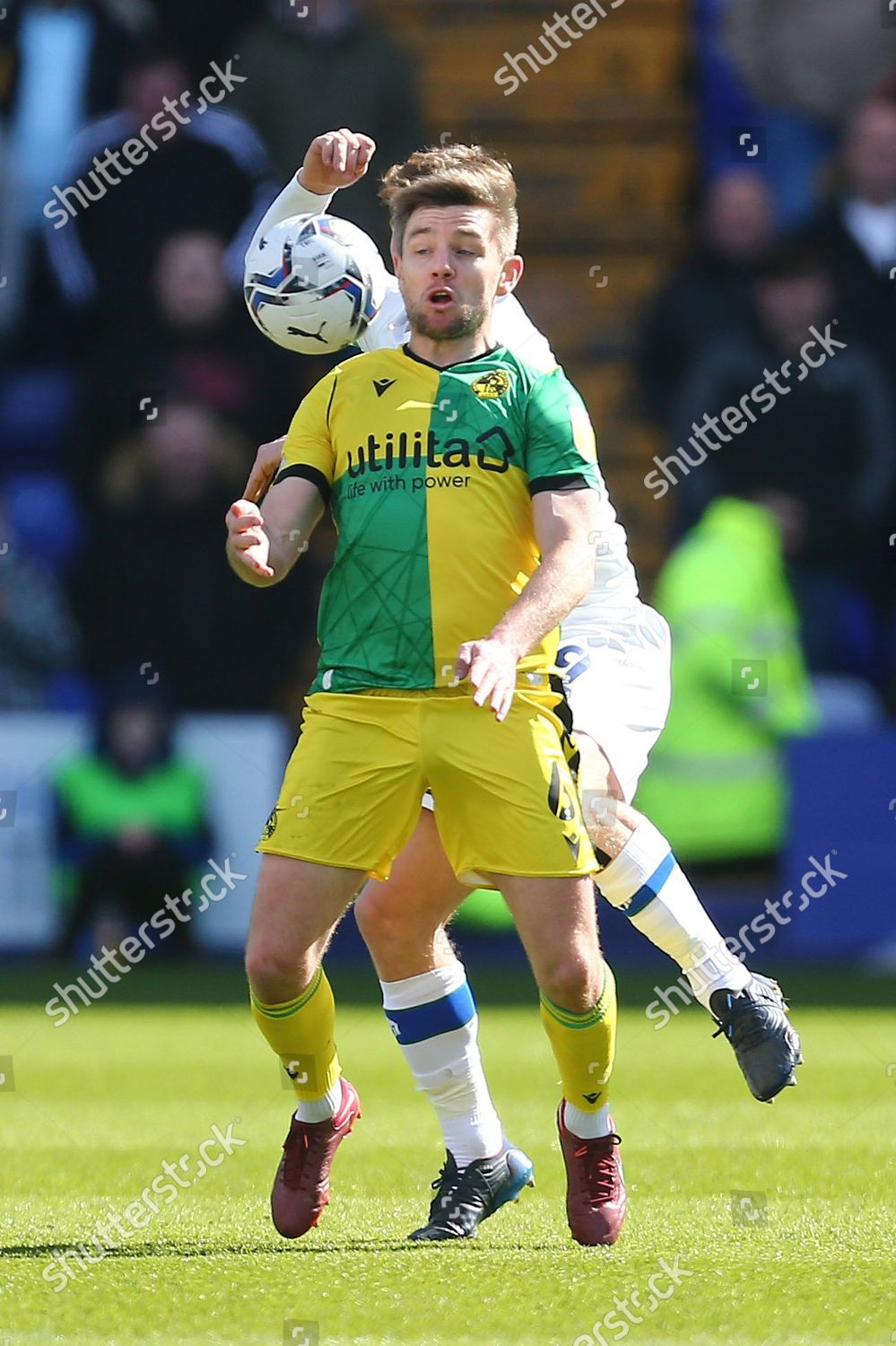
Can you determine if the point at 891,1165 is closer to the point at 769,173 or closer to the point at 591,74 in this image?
the point at 769,173

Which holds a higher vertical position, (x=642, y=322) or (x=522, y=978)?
(x=642, y=322)

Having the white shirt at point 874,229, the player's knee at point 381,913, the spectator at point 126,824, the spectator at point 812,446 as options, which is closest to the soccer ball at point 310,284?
the player's knee at point 381,913

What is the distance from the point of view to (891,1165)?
5.33 meters

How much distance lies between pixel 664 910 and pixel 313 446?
4.04 ft

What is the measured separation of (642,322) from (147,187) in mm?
2784

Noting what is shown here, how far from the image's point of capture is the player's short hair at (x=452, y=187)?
4352 millimetres

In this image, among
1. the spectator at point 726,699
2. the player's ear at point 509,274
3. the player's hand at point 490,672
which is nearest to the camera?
the player's hand at point 490,672

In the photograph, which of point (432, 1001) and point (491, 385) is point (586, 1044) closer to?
point (432, 1001)

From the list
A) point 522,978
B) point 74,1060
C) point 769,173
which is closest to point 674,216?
point 769,173

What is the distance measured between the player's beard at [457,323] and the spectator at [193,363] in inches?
277

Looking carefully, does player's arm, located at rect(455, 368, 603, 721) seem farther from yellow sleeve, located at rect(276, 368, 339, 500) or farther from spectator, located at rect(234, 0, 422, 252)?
spectator, located at rect(234, 0, 422, 252)

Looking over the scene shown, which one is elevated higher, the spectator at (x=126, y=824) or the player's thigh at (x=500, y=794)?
the player's thigh at (x=500, y=794)

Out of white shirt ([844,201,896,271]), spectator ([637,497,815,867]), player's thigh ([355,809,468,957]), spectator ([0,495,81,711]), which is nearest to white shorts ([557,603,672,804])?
player's thigh ([355,809,468,957])

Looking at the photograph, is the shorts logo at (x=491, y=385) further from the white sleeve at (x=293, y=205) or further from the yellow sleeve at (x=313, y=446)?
the white sleeve at (x=293, y=205)
